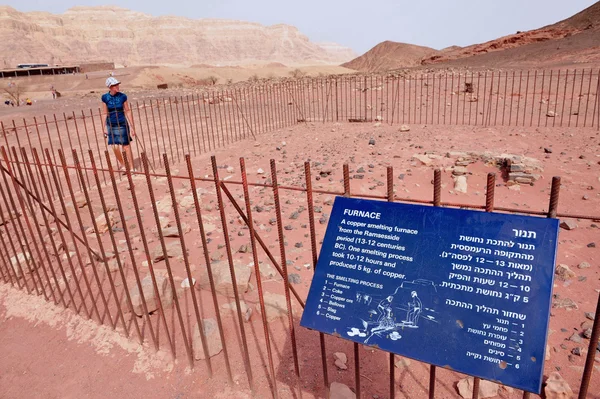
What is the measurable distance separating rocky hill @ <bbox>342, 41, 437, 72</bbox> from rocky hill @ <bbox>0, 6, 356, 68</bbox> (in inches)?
1538

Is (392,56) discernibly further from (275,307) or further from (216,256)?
(275,307)

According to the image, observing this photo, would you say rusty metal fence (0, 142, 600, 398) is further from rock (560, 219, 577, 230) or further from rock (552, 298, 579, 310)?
rock (560, 219, 577, 230)

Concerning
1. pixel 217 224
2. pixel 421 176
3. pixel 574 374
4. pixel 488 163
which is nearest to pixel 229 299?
pixel 217 224

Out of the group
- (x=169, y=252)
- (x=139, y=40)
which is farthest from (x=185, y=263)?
(x=139, y=40)

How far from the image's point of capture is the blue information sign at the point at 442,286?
5.94 feet

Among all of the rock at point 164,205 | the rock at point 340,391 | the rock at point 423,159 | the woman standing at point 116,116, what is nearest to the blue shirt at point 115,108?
the woman standing at point 116,116

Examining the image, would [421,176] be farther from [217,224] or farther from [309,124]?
[309,124]

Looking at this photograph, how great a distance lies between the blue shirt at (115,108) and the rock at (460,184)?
257 inches

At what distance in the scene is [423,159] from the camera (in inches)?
322

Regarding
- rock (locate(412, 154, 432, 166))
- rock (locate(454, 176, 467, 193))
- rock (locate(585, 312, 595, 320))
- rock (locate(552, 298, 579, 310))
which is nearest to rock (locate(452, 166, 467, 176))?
rock (locate(454, 176, 467, 193))

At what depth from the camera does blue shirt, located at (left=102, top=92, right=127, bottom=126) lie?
7.98 m

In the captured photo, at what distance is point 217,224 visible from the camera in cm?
634

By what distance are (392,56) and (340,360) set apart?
228 feet

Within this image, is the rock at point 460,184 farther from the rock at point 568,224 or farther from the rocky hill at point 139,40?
the rocky hill at point 139,40
